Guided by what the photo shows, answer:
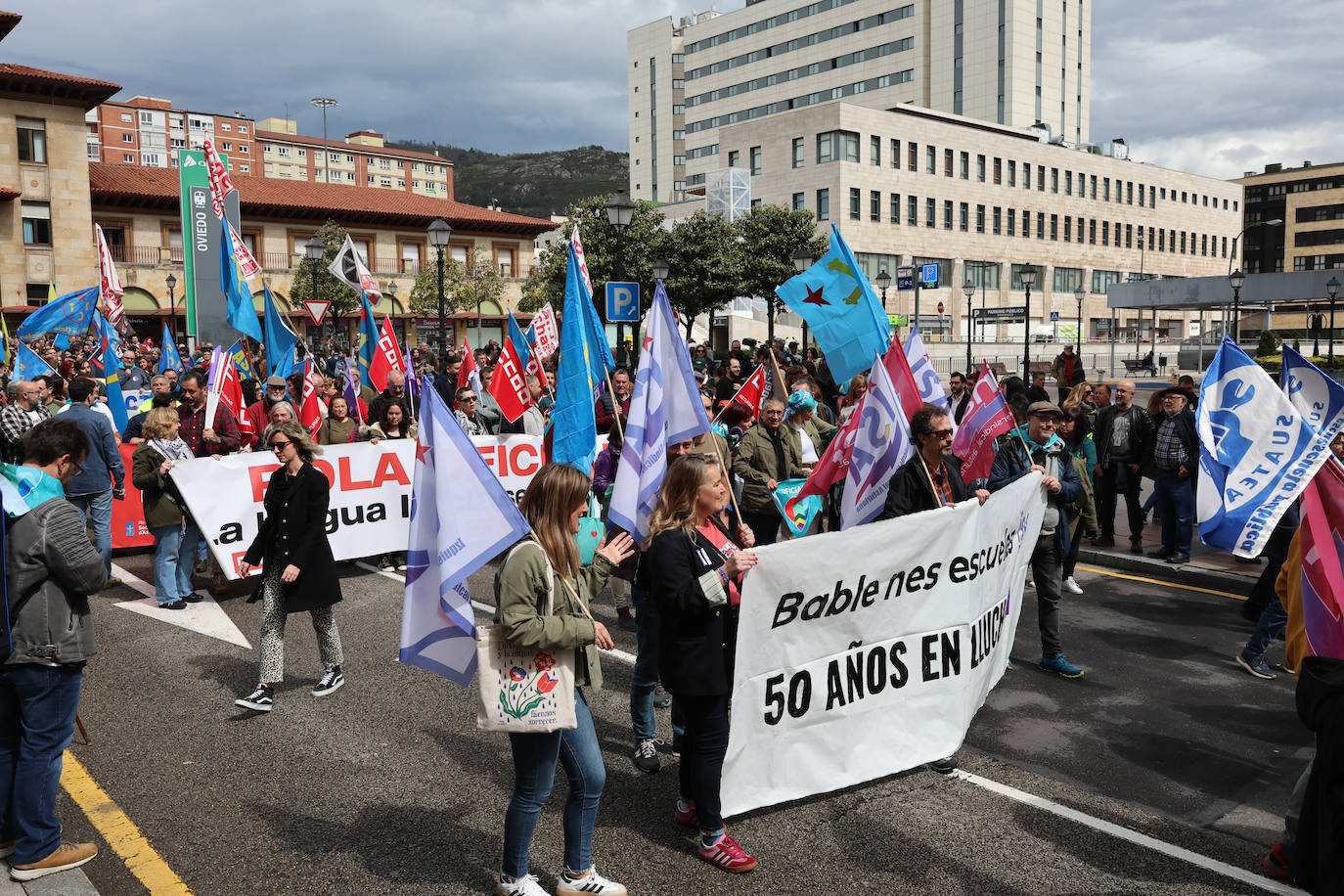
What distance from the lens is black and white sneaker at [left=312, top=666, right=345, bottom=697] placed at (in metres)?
6.57

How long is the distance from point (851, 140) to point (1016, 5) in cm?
2895

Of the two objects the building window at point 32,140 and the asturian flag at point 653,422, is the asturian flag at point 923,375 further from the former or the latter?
the building window at point 32,140

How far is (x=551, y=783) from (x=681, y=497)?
1288 mm

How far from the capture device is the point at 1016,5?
81625 millimetres

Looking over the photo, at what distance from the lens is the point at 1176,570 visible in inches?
390

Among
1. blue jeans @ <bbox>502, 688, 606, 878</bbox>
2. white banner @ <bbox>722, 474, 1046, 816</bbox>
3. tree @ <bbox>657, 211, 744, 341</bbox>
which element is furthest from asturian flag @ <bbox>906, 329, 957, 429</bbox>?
tree @ <bbox>657, 211, 744, 341</bbox>

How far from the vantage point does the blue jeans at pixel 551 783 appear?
12.7ft

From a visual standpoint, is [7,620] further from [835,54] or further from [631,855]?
[835,54]

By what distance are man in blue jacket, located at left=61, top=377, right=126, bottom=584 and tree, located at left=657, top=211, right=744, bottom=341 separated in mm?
36680

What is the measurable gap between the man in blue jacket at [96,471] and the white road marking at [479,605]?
7.81ft

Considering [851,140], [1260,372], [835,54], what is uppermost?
[835,54]

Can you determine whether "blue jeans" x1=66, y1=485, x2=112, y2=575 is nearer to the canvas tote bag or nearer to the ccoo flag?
the ccoo flag

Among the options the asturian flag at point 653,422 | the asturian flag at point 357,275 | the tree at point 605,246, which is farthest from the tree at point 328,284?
the asturian flag at point 653,422

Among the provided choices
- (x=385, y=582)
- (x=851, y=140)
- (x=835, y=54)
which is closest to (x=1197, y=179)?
(x=835, y=54)
